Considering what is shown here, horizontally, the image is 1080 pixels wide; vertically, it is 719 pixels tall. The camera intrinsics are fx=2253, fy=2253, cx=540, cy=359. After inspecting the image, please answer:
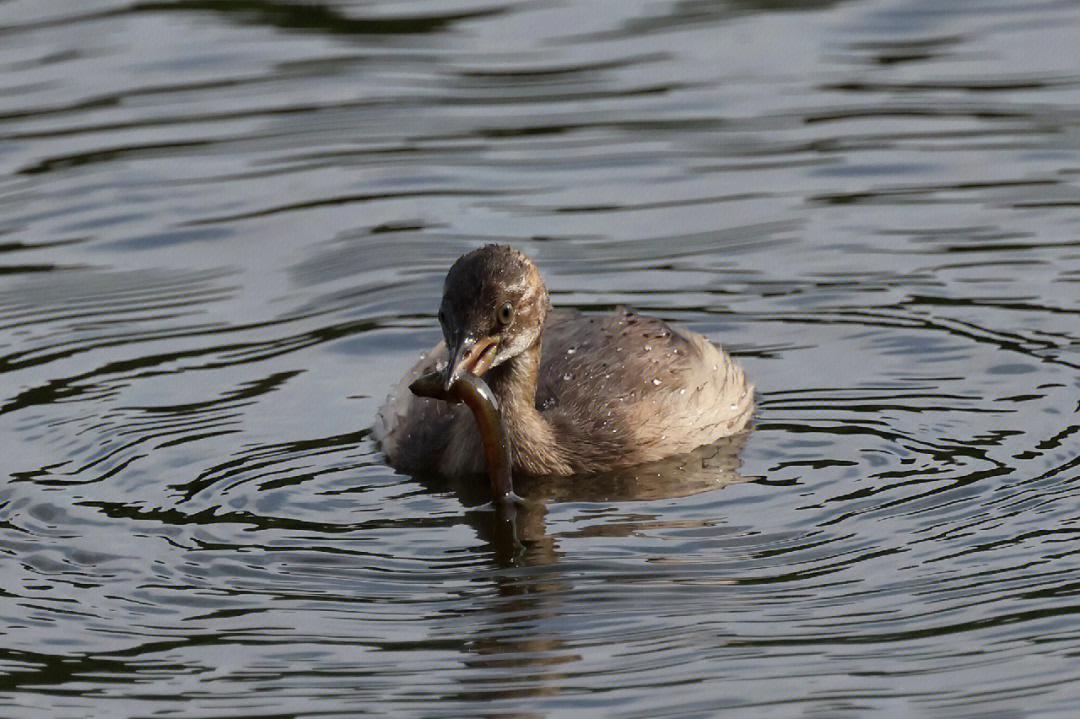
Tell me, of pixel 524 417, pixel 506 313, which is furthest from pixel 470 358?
pixel 524 417

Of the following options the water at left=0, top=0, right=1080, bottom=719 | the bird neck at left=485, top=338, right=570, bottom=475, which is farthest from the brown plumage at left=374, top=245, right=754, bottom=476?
the water at left=0, top=0, right=1080, bottom=719

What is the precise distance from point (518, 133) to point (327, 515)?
18.8 ft

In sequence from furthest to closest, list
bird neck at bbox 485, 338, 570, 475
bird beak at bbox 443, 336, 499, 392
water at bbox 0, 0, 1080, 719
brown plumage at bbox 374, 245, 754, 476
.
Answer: bird neck at bbox 485, 338, 570, 475, brown plumage at bbox 374, 245, 754, 476, bird beak at bbox 443, 336, 499, 392, water at bbox 0, 0, 1080, 719

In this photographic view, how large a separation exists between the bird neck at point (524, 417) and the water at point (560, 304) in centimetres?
15

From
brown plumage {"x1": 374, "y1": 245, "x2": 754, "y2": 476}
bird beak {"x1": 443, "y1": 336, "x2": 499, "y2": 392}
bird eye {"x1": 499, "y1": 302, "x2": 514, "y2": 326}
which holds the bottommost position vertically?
brown plumage {"x1": 374, "y1": 245, "x2": 754, "y2": 476}

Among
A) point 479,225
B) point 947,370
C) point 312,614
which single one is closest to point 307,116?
point 479,225

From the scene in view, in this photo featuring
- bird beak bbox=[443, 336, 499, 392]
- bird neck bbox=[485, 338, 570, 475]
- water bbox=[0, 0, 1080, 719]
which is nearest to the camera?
water bbox=[0, 0, 1080, 719]

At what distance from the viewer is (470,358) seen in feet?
33.5

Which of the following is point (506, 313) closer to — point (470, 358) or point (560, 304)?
point (470, 358)

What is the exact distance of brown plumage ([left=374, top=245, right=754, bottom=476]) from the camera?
10.2 meters

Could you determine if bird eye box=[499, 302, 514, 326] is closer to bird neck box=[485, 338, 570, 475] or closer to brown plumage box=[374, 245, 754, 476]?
brown plumage box=[374, 245, 754, 476]

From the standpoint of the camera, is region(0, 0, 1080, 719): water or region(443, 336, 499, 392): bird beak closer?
region(0, 0, 1080, 719): water

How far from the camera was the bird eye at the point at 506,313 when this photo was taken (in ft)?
33.7

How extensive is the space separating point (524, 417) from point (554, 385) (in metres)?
0.53
